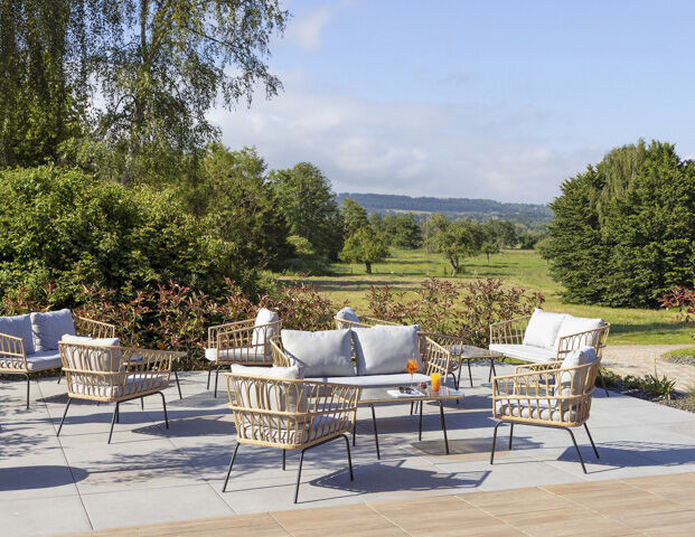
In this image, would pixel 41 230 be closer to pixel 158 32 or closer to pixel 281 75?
pixel 158 32

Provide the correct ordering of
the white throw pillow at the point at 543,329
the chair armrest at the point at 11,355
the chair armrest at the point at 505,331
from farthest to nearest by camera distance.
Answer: the chair armrest at the point at 505,331
the white throw pillow at the point at 543,329
the chair armrest at the point at 11,355

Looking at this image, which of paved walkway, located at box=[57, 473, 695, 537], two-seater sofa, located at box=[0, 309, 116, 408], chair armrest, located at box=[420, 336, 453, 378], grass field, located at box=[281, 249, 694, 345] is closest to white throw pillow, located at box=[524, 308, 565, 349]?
chair armrest, located at box=[420, 336, 453, 378]

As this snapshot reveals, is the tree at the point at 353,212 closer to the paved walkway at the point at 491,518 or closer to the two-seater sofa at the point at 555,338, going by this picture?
the two-seater sofa at the point at 555,338

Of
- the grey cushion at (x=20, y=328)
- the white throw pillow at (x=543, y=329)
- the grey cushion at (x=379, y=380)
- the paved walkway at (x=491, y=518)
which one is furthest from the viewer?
the white throw pillow at (x=543, y=329)

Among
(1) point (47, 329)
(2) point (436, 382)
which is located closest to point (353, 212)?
(1) point (47, 329)

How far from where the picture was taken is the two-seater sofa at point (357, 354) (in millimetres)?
6258

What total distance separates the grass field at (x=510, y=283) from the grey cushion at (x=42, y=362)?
7.59m

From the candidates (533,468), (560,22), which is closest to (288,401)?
(533,468)

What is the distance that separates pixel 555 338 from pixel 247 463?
422 cm

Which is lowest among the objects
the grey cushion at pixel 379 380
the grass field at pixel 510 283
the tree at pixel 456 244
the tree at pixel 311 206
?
the grass field at pixel 510 283

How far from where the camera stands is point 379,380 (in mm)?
6152

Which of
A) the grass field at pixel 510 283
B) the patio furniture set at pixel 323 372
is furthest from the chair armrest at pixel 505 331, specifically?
the grass field at pixel 510 283

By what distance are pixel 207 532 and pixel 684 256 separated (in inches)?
1074

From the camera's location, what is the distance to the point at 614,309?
2769cm
